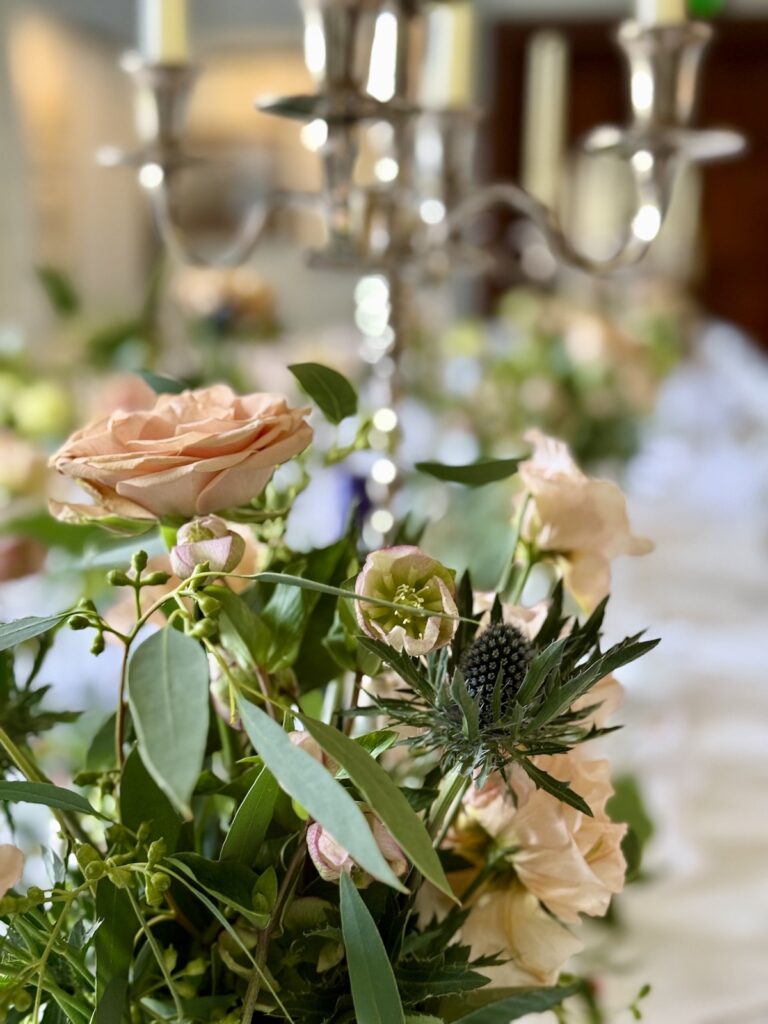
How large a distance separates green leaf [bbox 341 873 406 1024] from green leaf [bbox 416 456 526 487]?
0.18m

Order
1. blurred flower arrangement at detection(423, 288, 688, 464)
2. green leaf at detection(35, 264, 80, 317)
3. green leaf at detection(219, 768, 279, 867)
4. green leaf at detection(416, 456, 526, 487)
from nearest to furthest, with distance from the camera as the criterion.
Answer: green leaf at detection(219, 768, 279, 867) < green leaf at detection(416, 456, 526, 487) < green leaf at detection(35, 264, 80, 317) < blurred flower arrangement at detection(423, 288, 688, 464)

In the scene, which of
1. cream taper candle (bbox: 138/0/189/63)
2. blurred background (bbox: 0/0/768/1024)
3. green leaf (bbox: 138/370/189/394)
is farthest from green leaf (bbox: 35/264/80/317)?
green leaf (bbox: 138/370/189/394)

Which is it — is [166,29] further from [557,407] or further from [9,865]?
[557,407]

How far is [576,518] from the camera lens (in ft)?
1.41

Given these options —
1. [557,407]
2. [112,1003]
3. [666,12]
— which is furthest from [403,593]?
[557,407]

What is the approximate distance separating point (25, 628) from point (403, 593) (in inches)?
4.0

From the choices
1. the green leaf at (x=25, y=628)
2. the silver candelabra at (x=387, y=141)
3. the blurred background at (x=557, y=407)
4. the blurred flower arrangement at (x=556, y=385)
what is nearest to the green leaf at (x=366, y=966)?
the green leaf at (x=25, y=628)

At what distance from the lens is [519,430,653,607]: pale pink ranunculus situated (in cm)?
42

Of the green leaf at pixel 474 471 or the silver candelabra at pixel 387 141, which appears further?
the silver candelabra at pixel 387 141

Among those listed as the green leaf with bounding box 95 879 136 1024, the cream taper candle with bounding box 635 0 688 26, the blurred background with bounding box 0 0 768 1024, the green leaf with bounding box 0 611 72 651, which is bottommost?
the blurred background with bounding box 0 0 768 1024

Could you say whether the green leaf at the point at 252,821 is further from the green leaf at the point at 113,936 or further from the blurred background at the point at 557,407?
the blurred background at the point at 557,407

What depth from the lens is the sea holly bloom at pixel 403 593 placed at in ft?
1.08

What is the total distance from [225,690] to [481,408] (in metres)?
1.39

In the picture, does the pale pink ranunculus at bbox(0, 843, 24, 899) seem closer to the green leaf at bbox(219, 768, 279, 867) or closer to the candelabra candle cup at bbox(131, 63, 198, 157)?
the green leaf at bbox(219, 768, 279, 867)
